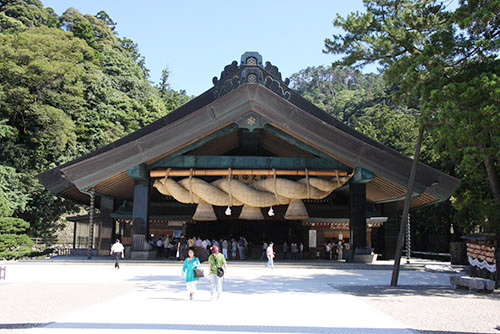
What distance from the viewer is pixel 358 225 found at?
19750mm

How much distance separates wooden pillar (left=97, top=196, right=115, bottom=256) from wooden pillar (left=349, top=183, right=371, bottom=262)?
13.0 meters

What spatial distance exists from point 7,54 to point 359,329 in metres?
41.1

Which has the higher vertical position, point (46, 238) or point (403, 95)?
point (403, 95)

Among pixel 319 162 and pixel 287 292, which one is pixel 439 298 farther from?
pixel 319 162

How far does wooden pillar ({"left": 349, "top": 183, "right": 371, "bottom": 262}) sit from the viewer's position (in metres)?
19.8

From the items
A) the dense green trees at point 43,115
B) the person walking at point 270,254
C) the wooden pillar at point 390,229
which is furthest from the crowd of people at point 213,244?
the dense green trees at point 43,115

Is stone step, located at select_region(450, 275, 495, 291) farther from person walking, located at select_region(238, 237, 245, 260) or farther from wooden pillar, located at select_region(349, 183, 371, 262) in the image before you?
person walking, located at select_region(238, 237, 245, 260)

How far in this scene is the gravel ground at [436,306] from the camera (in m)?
8.17

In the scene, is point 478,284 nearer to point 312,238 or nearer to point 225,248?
point 225,248

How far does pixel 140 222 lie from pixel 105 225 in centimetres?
636

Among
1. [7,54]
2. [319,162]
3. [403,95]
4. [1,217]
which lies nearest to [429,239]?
[319,162]

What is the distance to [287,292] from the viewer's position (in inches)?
477

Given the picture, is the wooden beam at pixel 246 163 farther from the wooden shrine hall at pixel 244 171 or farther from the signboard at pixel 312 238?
the signboard at pixel 312 238

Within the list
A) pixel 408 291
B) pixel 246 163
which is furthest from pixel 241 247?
pixel 408 291
